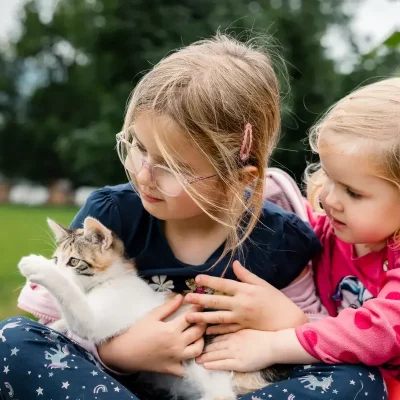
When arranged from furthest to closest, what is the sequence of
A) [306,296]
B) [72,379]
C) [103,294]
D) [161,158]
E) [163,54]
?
[163,54], [306,296], [103,294], [161,158], [72,379]

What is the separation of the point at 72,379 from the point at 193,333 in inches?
12.7

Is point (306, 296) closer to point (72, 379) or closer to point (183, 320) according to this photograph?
point (183, 320)

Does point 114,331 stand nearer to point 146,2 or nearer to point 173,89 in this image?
point 173,89

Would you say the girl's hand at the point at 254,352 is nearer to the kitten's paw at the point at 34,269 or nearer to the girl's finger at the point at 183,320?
the girl's finger at the point at 183,320

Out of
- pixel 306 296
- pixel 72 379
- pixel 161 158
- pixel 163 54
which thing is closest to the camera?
pixel 72 379

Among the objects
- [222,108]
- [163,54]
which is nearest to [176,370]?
[222,108]

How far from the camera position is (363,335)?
1383mm

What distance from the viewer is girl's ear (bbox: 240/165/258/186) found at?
1.57m

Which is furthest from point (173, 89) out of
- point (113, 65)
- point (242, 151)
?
point (113, 65)

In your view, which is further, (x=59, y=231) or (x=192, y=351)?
(x=59, y=231)

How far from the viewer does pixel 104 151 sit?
43.6 ft

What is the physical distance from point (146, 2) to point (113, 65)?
1.58m

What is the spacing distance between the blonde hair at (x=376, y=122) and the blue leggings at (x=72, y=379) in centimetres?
36

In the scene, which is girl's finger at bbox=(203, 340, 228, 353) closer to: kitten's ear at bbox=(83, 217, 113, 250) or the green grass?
kitten's ear at bbox=(83, 217, 113, 250)
